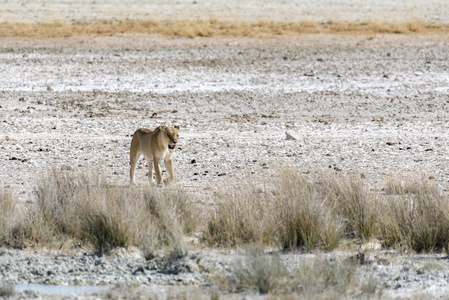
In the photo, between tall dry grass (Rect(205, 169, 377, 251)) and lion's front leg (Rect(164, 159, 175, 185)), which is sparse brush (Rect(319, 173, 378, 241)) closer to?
tall dry grass (Rect(205, 169, 377, 251))

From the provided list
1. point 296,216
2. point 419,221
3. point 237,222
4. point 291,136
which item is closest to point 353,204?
point 419,221

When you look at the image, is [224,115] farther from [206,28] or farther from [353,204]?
[206,28]

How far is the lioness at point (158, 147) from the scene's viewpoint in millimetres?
9555

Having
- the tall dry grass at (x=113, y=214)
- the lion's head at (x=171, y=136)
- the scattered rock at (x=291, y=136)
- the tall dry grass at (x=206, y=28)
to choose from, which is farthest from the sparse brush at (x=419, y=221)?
the tall dry grass at (x=206, y=28)

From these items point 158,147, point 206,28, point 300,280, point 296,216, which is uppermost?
point 206,28

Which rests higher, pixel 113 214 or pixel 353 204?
pixel 113 214

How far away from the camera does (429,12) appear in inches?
1797

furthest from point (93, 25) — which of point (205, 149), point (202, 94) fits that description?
point (205, 149)

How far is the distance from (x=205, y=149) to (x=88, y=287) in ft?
19.5

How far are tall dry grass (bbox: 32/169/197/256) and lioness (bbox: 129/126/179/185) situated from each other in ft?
4.52

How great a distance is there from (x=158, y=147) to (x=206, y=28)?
72.0 ft

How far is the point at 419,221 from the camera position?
291 inches

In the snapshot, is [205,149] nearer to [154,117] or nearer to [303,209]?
[154,117]

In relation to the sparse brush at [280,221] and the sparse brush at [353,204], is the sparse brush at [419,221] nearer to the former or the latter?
the sparse brush at [353,204]
